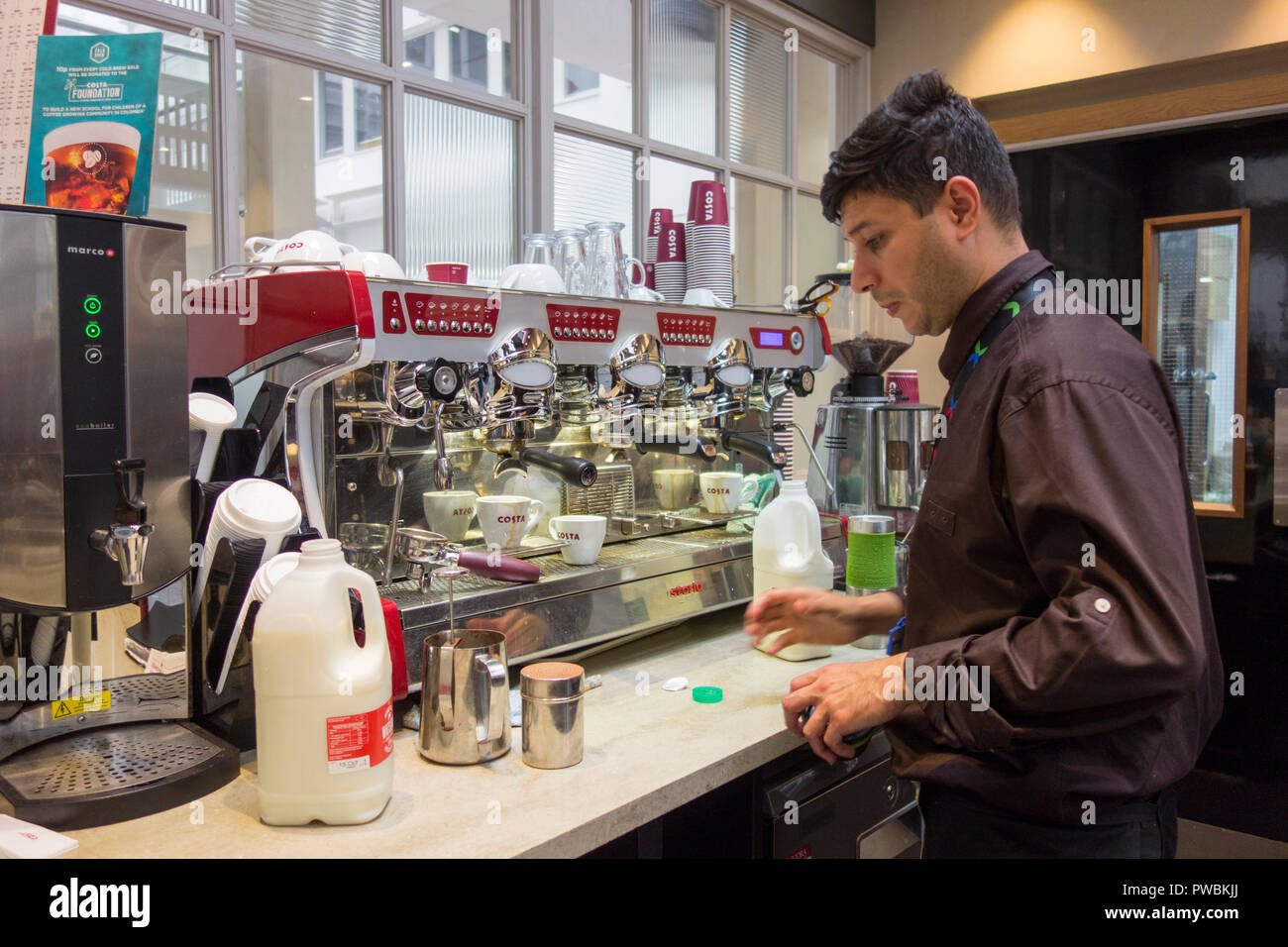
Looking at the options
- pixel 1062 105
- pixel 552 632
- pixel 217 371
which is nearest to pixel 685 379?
pixel 552 632

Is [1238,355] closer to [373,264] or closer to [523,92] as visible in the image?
[523,92]

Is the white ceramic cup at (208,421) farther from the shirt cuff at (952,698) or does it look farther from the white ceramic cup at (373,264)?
the shirt cuff at (952,698)

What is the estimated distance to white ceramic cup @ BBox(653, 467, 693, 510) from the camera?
2.15 m

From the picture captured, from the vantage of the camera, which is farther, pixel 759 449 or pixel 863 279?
pixel 759 449

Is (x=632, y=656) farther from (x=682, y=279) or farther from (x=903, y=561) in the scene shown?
(x=682, y=279)

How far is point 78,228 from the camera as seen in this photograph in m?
1.05

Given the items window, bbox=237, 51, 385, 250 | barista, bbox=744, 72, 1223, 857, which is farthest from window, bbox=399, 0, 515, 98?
barista, bbox=744, 72, 1223, 857

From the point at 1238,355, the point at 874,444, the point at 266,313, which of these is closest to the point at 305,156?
the point at 266,313

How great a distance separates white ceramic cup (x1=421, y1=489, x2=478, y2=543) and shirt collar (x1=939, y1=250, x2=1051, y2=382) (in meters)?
0.87

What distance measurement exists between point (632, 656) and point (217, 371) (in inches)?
33.7

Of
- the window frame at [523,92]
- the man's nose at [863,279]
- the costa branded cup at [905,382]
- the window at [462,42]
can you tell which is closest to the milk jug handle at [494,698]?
the man's nose at [863,279]

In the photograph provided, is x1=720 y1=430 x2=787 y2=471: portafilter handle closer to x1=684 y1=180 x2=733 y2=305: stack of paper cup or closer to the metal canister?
x1=684 y1=180 x2=733 y2=305: stack of paper cup

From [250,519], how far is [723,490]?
1.12m

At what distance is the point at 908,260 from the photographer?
1161 millimetres
